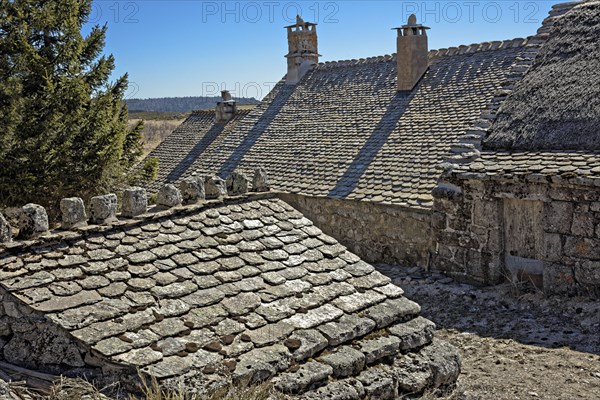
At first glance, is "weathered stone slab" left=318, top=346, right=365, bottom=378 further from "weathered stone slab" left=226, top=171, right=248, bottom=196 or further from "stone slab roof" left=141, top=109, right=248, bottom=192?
"stone slab roof" left=141, top=109, right=248, bottom=192

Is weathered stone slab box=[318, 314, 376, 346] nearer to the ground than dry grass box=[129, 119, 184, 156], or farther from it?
nearer to the ground

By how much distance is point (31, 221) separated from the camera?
5035mm

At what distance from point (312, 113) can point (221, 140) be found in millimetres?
3519

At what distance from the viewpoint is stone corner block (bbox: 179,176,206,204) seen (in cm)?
629

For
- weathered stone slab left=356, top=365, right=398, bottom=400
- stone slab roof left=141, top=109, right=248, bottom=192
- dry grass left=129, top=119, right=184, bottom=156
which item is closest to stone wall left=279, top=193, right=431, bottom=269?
stone slab roof left=141, top=109, right=248, bottom=192

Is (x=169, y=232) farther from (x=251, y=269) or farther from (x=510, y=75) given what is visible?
(x=510, y=75)

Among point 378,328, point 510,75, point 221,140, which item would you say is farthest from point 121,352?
point 221,140

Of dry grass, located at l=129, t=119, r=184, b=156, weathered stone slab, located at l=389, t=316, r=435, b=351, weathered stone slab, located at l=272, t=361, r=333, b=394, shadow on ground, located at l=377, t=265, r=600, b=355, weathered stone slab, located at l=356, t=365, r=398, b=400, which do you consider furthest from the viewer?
dry grass, located at l=129, t=119, r=184, b=156

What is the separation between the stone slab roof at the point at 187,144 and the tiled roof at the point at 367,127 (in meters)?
0.77

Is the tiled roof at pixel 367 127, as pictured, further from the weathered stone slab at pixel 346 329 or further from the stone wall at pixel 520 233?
the weathered stone slab at pixel 346 329

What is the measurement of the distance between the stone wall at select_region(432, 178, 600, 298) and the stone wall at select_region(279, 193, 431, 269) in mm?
600

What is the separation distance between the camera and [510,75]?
13375 millimetres

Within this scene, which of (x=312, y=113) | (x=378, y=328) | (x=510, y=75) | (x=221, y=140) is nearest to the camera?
(x=378, y=328)

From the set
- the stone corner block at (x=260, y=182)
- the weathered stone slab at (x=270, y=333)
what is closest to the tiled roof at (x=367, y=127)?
the stone corner block at (x=260, y=182)
